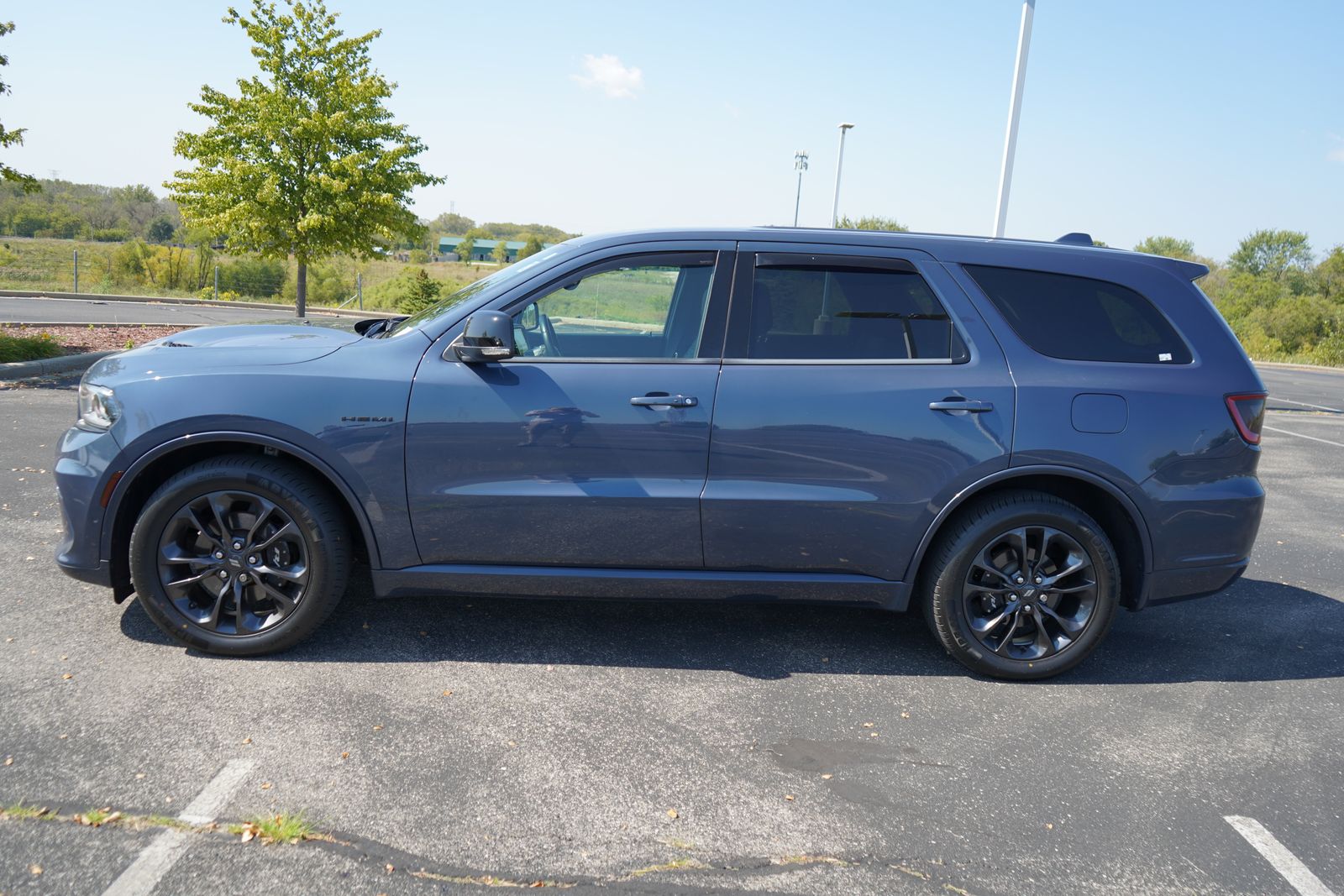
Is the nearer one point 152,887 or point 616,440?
point 152,887

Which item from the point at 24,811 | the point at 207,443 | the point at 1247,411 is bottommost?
the point at 24,811

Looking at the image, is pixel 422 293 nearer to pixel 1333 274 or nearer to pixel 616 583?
pixel 616 583

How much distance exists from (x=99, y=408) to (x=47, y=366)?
9.40 meters

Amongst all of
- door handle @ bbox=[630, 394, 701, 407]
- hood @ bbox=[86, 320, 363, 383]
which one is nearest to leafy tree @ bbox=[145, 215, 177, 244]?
hood @ bbox=[86, 320, 363, 383]

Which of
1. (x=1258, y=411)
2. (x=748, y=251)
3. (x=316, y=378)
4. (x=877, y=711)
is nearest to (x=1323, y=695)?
(x=1258, y=411)

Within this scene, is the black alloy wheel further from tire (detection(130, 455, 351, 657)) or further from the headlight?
the headlight

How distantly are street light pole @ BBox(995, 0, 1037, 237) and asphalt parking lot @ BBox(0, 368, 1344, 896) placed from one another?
8130 millimetres

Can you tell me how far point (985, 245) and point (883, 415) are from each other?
94 centimetres

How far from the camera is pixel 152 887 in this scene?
2.42 m

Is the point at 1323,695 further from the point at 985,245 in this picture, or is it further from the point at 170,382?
the point at 170,382

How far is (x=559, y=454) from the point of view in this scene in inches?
146

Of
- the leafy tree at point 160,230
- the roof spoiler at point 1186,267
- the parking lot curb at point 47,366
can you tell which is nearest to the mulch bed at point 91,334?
the parking lot curb at point 47,366

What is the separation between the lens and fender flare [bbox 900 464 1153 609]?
12.6 ft

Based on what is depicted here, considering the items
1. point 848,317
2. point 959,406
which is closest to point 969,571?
point 959,406
